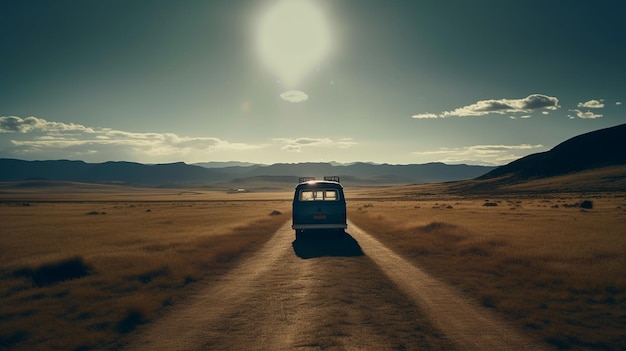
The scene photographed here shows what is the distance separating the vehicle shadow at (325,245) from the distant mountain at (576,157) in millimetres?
156880

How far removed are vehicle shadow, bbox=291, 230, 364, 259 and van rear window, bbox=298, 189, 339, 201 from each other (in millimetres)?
1741

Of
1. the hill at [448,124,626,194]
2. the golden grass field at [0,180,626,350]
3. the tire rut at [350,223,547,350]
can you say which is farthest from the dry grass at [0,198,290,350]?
the hill at [448,124,626,194]

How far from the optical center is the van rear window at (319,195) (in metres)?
18.5

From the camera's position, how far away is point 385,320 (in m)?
7.31

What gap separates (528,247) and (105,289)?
15.6 metres

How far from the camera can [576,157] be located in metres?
159

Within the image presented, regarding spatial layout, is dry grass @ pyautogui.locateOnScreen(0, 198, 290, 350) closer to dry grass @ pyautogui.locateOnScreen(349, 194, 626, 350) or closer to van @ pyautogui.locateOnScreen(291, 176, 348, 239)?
van @ pyautogui.locateOnScreen(291, 176, 348, 239)

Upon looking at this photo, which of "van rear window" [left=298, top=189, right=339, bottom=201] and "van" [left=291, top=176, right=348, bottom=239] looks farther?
"van rear window" [left=298, top=189, right=339, bottom=201]

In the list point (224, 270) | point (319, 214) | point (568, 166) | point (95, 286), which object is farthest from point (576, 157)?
point (95, 286)

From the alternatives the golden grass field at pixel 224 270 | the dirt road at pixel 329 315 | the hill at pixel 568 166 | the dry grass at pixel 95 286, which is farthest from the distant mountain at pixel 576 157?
the dirt road at pixel 329 315

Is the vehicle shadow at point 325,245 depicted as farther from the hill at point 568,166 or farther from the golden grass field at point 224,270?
the hill at point 568,166

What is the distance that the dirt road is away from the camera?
20.5 feet

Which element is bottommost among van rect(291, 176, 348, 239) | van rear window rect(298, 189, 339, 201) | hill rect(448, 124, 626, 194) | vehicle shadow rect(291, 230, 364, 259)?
vehicle shadow rect(291, 230, 364, 259)

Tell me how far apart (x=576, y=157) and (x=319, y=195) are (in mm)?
177028
